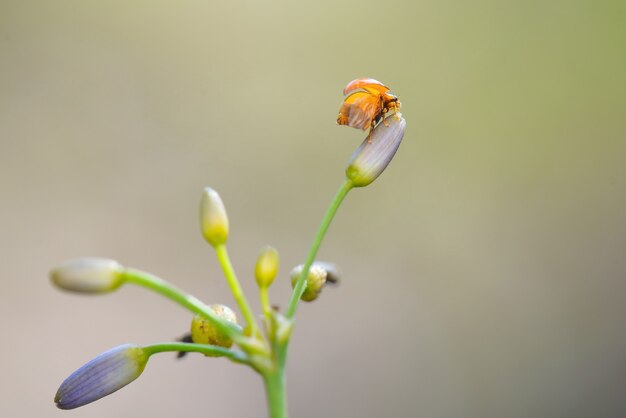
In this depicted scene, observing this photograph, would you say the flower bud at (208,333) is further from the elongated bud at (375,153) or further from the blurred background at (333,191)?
the blurred background at (333,191)

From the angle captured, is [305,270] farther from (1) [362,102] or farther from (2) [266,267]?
(1) [362,102]

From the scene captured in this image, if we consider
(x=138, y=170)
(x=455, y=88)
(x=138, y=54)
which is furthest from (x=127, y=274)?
(x=455, y=88)

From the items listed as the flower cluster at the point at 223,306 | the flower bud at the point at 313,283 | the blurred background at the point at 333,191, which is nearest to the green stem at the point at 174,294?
the flower cluster at the point at 223,306

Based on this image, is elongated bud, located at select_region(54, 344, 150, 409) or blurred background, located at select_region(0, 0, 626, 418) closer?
elongated bud, located at select_region(54, 344, 150, 409)

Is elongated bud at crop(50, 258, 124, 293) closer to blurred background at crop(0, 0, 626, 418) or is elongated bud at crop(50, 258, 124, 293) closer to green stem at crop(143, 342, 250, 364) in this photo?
green stem at crop(143, 342, 250, 364)

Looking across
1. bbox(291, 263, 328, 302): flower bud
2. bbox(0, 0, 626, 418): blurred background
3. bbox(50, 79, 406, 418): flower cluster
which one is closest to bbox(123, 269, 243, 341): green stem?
bbox(50, 79, 406, 418): flower cluster

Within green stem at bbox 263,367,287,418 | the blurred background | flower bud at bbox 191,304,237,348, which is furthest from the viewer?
the blurred background
